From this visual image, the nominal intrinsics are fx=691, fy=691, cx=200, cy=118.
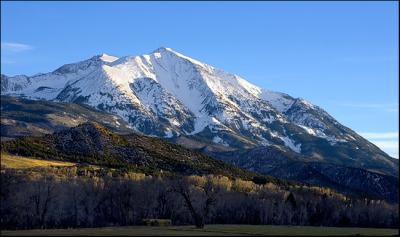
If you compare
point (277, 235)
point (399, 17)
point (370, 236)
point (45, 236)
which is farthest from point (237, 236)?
point (399, 17)

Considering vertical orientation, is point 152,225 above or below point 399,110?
below

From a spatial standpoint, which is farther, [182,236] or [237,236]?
[237,236]

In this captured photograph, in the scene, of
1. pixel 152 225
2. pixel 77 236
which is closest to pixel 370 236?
pixel 77 236

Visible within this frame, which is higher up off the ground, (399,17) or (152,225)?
(399,17)

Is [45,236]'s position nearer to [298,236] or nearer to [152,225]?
[298,236]

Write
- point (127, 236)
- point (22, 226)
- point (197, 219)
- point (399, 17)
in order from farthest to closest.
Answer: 1. point (22, 226)
2. point (197, 219)
3. point (127, 236)
4. point (399, 17)

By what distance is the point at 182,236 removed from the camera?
13138 centimetres

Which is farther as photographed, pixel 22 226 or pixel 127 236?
pixel 22 226

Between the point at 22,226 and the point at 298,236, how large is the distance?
A: 91.3 metres

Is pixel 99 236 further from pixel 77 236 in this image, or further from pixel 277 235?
pixel 277 235

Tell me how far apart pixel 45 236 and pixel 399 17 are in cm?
7480

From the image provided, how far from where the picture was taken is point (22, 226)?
645ft

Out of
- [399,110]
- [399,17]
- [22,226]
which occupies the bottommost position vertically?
[22,226]

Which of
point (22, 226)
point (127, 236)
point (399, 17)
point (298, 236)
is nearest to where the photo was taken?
point (399, 17)
